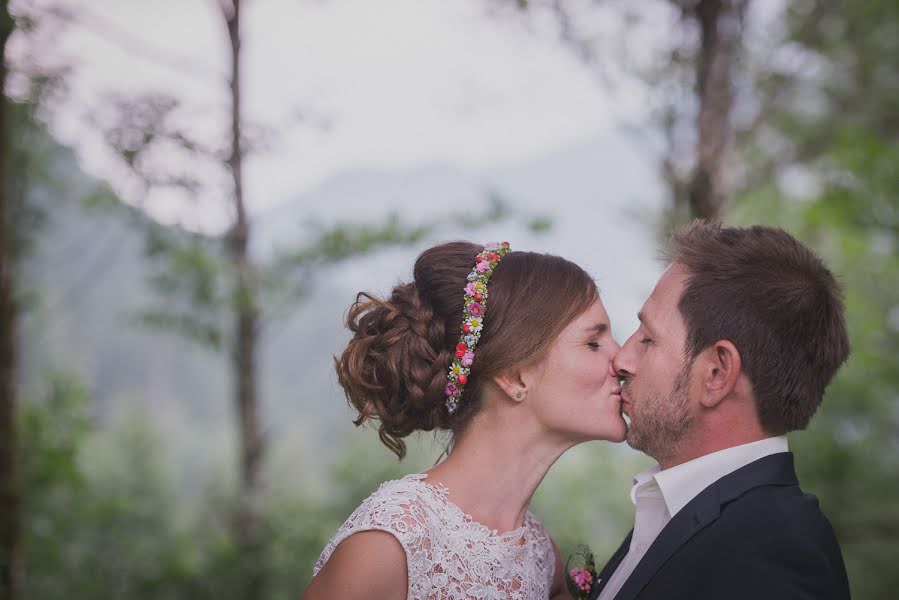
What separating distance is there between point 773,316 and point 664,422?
1.37 feet

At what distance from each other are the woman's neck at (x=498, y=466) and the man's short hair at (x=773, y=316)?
2.04 ft

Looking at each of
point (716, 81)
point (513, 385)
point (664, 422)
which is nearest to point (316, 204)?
point (716, 81)

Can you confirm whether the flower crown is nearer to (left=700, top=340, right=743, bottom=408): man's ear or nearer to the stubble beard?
the stubble beard

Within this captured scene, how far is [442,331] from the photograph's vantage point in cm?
272

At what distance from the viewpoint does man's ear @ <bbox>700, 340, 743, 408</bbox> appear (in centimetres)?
228

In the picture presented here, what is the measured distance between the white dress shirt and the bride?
27 cm

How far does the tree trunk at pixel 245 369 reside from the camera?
690 cm

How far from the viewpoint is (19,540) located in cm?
537

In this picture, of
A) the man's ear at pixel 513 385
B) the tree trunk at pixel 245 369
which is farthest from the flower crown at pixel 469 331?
the tree trunk at pixel 245 369

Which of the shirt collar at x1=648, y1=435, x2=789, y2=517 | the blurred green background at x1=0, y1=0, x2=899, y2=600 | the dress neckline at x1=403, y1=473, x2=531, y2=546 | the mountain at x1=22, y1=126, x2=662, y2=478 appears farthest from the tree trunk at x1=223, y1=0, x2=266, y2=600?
the shirt collar at x1=648, y1=435, x2=789, y2=517

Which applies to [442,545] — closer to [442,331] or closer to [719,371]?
[442,331]

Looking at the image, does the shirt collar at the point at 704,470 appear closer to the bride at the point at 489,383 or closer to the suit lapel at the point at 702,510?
the suit lapel at the point at 702,510

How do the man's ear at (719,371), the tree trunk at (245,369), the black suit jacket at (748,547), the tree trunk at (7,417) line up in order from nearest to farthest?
the black suit jacket at (748,547) → the man's ear at (719,371) → the tree trunk at (7,417) → the tree trunk at (245,369)

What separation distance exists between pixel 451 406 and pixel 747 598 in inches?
43.0
